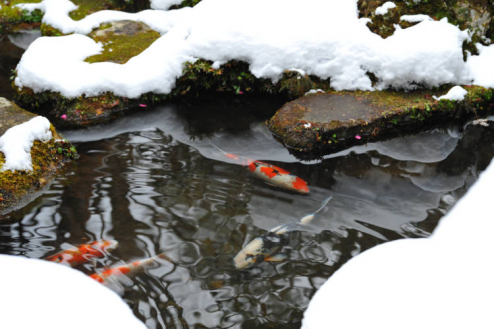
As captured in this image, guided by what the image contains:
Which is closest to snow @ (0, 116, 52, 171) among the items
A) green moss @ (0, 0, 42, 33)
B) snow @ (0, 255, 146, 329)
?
snow @ (0, 255, 146, 329)

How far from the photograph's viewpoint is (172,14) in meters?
9.56

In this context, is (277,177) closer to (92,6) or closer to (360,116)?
(360,116)

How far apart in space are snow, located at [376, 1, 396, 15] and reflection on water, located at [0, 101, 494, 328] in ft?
8.92

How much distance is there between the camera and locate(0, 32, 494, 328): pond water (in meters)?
4.08

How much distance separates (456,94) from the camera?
6613 millimetres

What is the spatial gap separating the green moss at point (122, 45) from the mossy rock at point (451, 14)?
4824mm

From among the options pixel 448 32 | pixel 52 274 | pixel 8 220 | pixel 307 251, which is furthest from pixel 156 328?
pixel 448 32

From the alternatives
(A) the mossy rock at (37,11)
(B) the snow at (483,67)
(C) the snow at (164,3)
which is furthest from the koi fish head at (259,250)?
(A) the mossy rock at (37,11)

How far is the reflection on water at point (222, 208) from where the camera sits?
13.4ft

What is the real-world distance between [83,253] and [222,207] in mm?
1838

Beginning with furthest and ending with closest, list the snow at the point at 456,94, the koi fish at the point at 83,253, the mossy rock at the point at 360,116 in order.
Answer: the snow at the point at 456,94 < the mossy rock at the point at 360,116 < the koi fish at the point at 83,253

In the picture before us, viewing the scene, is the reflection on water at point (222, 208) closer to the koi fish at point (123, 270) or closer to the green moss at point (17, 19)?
the koi fish at point (123, 270)

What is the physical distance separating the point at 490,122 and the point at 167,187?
19.5 feet

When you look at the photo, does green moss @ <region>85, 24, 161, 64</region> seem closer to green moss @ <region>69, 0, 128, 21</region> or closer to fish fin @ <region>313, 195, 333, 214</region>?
green moss @ <region>69, 0, 128, 21</region>
